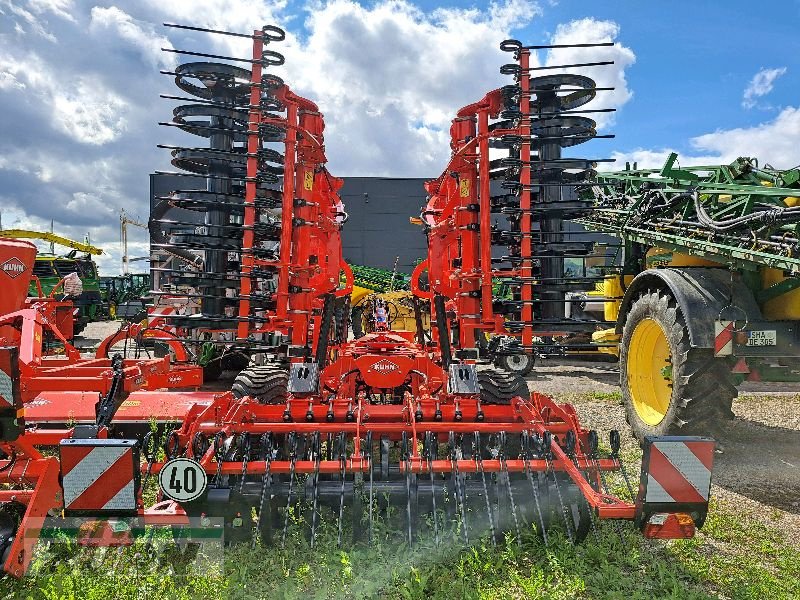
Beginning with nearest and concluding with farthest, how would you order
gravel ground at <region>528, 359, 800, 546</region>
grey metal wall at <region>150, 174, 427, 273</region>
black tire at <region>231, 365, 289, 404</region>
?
gravel ground at <region>528, 359, 800, 546</region>
black tire at <region>231, 365, 289, 404</region>
grey metal wall at <region>150, 174, 427, 273</region>

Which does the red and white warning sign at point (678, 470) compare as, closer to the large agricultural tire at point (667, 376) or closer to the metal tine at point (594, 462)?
the metal tine at point (594, 462)

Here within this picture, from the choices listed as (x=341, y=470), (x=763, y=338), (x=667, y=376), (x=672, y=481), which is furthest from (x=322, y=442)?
(x=763, y=338)

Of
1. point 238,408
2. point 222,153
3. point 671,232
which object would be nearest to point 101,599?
point 238,408

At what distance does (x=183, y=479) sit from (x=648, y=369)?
4983 millimetres

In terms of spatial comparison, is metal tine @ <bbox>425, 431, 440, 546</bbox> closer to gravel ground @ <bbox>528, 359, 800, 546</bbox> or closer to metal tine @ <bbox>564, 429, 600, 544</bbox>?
metal tine @ <bbox>564, 429, 600, 544</bbox>

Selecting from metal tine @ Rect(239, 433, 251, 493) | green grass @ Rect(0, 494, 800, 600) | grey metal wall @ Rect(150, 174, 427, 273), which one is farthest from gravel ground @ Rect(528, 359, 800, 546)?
grey metal wall @ Rect(150, 174, 427, 273)

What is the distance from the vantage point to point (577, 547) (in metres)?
3.27

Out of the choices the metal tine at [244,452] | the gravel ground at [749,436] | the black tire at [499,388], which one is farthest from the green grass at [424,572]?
the black tire at [499,388]

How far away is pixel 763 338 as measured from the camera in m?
4.94

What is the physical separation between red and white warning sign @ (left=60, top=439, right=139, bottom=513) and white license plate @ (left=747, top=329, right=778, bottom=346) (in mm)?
4719

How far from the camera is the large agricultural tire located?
4.98m

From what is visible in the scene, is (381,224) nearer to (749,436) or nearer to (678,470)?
(749,436)

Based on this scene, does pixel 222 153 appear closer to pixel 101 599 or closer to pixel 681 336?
pixel 101 599

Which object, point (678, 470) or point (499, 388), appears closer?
point (678, 470)
